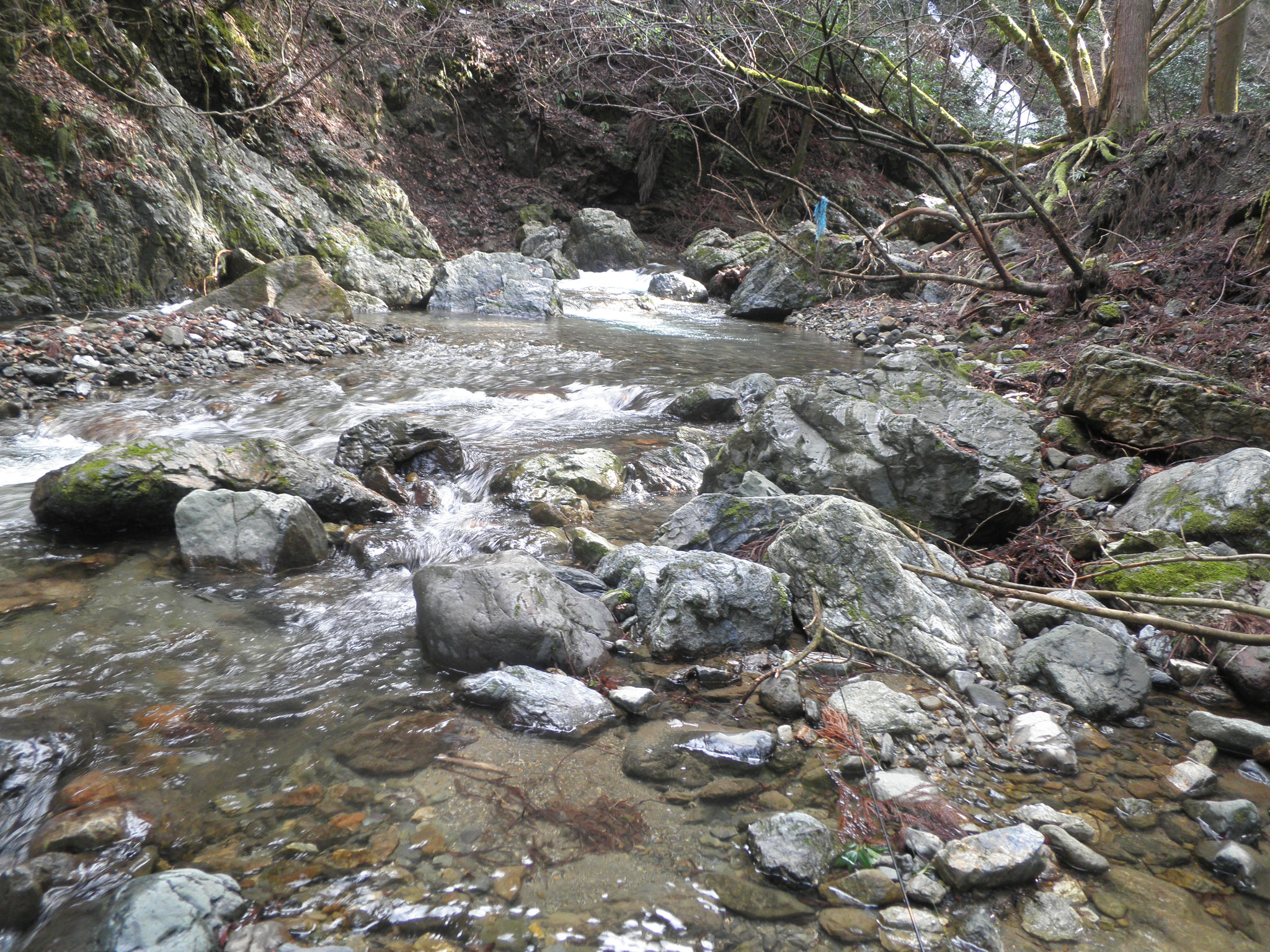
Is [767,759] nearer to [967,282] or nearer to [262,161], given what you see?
[967,282]

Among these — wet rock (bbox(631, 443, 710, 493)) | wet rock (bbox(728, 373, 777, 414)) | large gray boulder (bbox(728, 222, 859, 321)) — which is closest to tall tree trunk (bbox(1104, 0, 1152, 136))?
large gray boulder (bbox(728, 222, 859, 321))

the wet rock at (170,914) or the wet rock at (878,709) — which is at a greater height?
the wet rock at (878,709)

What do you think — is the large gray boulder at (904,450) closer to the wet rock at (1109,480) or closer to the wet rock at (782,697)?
the wet rock at (1109,480)

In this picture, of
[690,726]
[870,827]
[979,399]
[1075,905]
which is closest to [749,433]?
[979,399]

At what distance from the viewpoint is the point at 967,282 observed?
630 cm

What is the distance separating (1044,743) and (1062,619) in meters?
0.72

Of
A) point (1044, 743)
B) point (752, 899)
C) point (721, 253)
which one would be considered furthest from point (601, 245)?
point (752, 899)

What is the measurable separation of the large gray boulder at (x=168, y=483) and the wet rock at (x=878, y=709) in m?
2.86

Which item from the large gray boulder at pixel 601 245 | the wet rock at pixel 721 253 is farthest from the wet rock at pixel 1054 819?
the large gray boulder at pixel 601 245

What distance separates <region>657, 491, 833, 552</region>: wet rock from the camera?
10.8 feet

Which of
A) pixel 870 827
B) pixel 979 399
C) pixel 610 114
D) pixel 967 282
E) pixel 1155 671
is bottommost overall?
pixel 870 827

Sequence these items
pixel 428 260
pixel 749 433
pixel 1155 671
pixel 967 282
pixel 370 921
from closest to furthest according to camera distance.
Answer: pixel 370 921
pixel 1155 671
pixel 749 433
pixel 967 282
pixel 428 260

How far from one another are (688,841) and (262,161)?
13.1 metres

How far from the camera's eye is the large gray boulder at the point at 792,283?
13.0 m
